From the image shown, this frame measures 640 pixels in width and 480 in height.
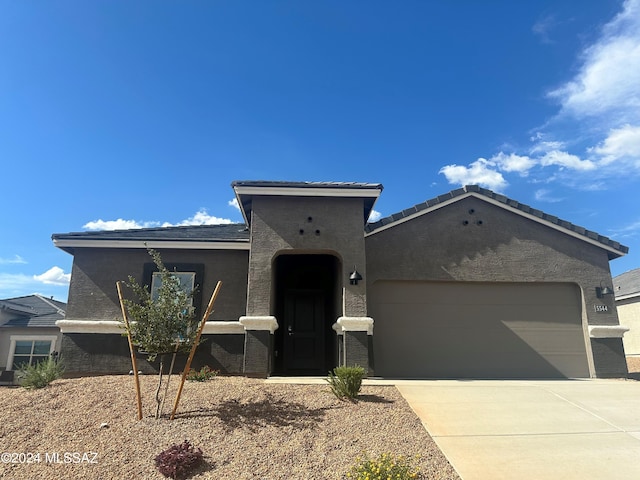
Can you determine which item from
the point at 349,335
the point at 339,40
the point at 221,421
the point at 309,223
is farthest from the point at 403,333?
the point at 339,40

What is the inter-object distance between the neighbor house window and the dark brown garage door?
14.3 metres

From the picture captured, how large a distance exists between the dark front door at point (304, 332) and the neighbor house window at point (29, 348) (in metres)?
11.1

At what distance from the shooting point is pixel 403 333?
11.1 meters

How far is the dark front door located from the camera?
12.0m

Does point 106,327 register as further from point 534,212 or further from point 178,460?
point 534,212

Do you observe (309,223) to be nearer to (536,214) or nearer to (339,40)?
(339,40)

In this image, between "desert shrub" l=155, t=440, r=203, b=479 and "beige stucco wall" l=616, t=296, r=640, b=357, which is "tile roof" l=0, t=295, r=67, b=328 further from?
Answer: "beige stucco wall" l=616, t=296, r=640, b=357

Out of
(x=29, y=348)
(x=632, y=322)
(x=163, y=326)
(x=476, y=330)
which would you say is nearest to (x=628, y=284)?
(x=632, y=322)

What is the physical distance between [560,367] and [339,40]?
11.1 m

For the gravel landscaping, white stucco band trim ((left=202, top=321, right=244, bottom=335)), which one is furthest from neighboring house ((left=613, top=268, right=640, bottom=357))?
white stucco band trim ((left=202, top=321, right=244, bottom=335))

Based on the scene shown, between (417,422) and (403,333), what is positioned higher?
(403,333)

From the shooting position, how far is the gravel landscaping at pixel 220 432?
17.3 ft

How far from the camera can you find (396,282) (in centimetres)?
1142

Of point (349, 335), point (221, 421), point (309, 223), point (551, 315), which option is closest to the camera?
Result: point (221, 421)
